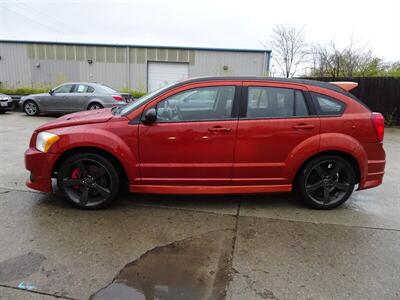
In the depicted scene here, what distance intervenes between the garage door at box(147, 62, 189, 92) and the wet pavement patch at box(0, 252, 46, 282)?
24764 mm

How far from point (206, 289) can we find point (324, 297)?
0.92 meters

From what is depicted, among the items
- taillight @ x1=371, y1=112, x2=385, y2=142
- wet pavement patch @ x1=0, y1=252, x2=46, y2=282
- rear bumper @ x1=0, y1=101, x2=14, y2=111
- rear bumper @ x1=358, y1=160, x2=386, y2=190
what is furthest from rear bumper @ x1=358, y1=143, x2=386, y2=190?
rear bumper @ x1=0, y1=101, x2=14, y2=111

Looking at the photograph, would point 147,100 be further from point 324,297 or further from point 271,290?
point 324,297

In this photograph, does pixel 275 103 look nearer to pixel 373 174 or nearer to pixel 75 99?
pixel 373 174

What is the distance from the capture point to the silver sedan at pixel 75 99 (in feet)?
42.3

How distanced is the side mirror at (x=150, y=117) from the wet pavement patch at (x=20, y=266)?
1769 millimetres

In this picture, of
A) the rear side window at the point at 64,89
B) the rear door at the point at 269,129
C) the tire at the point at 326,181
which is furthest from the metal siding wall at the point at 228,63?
the tire at the point at 326,181

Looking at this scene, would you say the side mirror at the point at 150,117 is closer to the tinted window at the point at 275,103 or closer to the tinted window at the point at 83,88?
the tinted window at the point at 275,103

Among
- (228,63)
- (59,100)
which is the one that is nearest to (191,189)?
(59,100)

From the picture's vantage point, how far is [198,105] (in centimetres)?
402

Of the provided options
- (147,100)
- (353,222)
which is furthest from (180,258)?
(353,222)

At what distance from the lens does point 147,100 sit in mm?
4004

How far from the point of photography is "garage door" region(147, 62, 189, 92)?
26953 millimetres

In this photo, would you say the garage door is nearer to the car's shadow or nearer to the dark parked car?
the dark parked car
